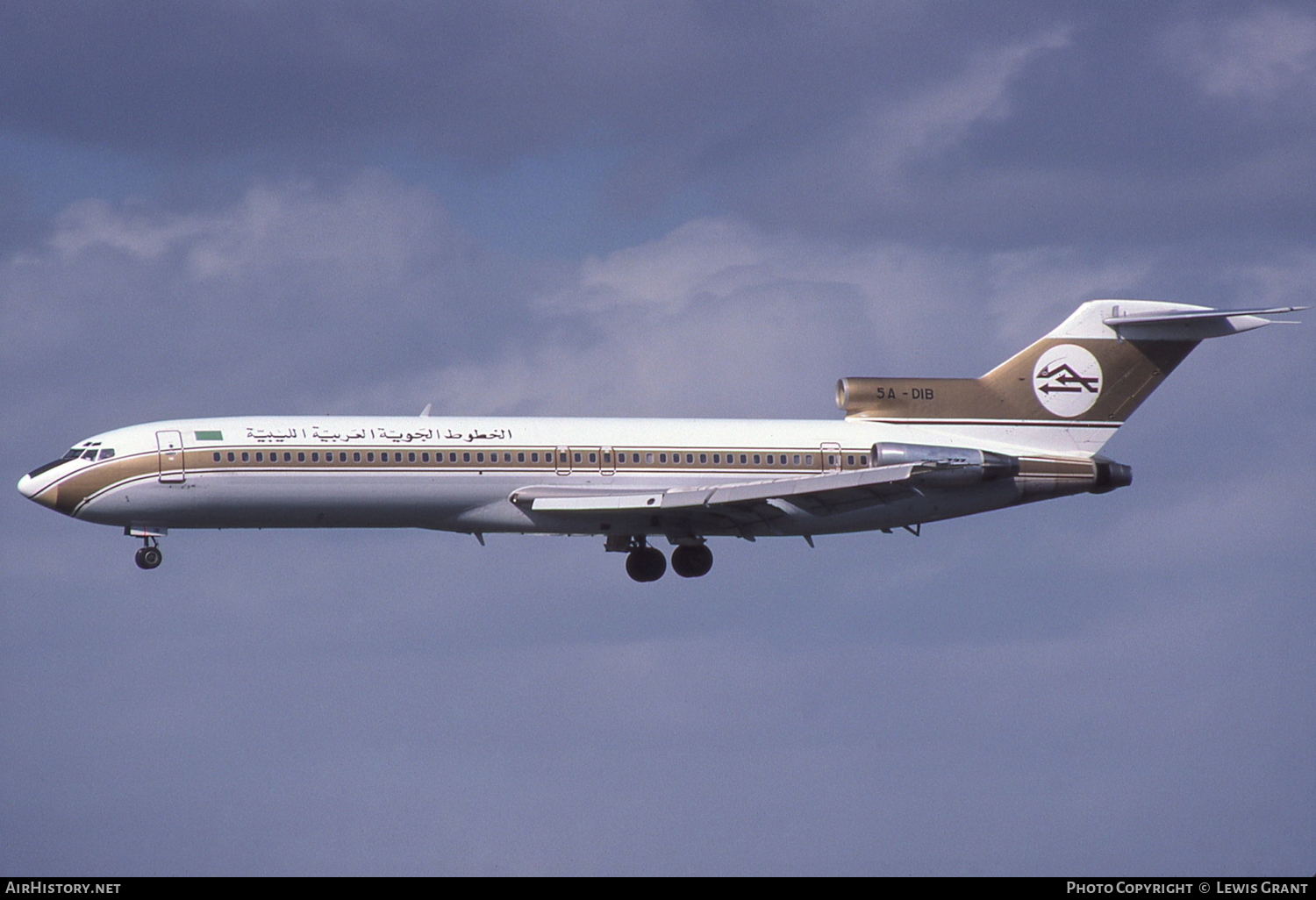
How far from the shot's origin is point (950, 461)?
61.2 meters

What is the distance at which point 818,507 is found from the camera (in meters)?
61.8

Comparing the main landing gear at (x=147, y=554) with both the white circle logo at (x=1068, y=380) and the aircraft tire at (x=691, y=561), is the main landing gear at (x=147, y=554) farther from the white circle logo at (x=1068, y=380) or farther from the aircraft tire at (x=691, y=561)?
the white circle logo at (x=1068, y=380)

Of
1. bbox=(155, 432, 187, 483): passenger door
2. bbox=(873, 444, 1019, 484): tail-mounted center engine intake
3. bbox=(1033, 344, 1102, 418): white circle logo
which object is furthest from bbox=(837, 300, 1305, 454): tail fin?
bbox=(155, 432, 187, 483): passenger door

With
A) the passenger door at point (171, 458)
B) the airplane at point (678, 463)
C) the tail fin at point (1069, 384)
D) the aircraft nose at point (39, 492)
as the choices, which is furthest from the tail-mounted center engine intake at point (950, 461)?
the aircraft nose at point (39, 492)

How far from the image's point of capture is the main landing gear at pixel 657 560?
213ft

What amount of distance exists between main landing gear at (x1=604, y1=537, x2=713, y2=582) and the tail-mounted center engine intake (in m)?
6.61

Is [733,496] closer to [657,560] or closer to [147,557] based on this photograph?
[657,560]

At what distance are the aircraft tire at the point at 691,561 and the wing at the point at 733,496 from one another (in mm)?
3314

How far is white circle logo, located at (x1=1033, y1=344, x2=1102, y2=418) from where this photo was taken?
6669 cm

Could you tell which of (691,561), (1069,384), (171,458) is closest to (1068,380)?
(1069,384)

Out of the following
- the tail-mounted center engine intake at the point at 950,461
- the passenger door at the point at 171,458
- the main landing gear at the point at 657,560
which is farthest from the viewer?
the main landing gear at the point at 657,560

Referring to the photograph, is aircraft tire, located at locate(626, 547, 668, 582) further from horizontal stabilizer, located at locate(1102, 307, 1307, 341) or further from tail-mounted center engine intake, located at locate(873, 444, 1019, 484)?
horizontal stabilizer, located at locate(1102, 307, 1307, 341)
